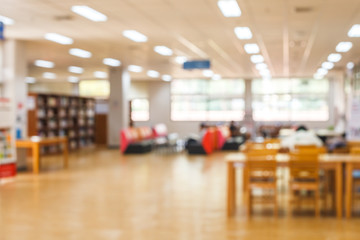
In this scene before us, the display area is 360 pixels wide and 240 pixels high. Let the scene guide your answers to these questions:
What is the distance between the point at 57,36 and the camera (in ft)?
39.1

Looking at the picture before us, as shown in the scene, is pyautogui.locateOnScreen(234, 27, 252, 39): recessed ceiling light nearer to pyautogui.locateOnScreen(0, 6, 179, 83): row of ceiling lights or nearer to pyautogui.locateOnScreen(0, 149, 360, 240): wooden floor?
pyautogui.locateOnScreen(0, 6, 179, 83): row of ceiling lights

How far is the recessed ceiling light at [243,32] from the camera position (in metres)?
10.9

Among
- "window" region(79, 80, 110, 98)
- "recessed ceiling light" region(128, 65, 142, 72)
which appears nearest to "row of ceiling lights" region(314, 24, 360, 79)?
"recessed ceiling light" region(128, 65, 142, 72)

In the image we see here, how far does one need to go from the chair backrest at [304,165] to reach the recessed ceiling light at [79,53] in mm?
8896

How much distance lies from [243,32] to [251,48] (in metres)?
2.83

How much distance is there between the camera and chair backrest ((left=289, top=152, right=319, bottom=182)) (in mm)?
6969

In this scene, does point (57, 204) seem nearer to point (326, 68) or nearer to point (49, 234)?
point (49, 234)

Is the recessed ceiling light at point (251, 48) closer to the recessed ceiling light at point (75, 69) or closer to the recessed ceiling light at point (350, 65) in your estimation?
the recessed ceiling light at point (350, 65)

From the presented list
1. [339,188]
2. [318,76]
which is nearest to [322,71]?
[318,76]

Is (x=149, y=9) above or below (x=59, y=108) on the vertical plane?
above

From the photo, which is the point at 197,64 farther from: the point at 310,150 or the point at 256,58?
the point at 310,150

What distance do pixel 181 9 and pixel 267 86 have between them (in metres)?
18.1

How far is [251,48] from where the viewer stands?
14.1 metres

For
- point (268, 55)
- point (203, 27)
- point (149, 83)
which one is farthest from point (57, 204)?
point (149, 83)
